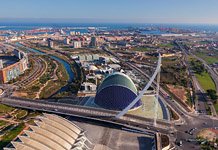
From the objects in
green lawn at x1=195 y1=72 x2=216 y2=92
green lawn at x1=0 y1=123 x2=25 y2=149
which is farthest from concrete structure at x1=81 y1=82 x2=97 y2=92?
green lawn at x1=195 y1=72 x2=216 y2=92

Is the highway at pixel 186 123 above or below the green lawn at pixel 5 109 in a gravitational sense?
below

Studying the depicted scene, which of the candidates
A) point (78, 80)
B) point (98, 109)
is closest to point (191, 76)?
point (78, 80)

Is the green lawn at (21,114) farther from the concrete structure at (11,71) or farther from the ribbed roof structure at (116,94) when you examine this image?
the concrete structure at (11,71)

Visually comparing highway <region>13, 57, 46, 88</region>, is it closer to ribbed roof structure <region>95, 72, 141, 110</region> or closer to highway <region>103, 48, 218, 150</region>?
ribbed roof structure <region>95, 72, 141, 110</region>

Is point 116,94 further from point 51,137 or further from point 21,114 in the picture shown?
point 21,114

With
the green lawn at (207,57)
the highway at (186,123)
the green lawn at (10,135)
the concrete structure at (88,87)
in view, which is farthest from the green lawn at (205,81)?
the green lawn at (10,135)

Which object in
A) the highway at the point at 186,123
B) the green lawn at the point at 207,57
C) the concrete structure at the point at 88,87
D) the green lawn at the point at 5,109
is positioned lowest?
the highway at the point at 186,123
